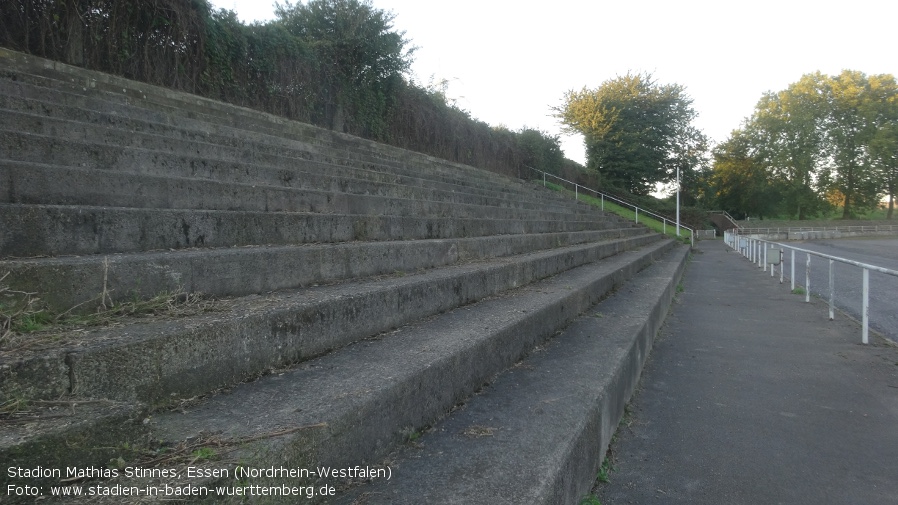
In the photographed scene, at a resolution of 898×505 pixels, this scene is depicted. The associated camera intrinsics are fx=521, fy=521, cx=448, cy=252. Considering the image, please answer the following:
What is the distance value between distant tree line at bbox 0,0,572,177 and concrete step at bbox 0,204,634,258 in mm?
4420

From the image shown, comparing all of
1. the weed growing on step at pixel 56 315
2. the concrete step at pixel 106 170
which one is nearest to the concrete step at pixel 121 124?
the concrete step at pixel 106 170

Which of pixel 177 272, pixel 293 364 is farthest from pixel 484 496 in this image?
pixel 177 272

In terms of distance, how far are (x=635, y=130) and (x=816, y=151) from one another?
24.8 m

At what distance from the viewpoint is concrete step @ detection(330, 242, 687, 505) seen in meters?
1.86

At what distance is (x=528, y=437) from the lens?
2.32 meters

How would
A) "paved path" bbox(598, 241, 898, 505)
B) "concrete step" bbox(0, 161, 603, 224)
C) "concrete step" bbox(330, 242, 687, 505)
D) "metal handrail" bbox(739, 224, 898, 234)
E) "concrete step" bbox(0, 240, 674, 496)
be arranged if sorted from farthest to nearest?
"metal handrail" bbox(739, 224, 898, 234)
"paved path" bbox(598, 241, 898, 505)
"concrete step" bbox(0, 161, 603, 224)
"concrete step" bbox(330, 242, 687, 505)
"concrete step" bbox(0, 240, 674, 496)

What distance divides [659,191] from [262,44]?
38.0 meters

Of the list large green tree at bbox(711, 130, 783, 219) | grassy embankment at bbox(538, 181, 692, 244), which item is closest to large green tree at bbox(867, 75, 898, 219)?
large green tree at bbox(711, 130, 783, 219)

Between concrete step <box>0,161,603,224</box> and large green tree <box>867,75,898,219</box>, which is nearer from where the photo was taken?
concrete step <box>0,161,603,224</box>

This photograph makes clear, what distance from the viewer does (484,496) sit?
1.82 metres

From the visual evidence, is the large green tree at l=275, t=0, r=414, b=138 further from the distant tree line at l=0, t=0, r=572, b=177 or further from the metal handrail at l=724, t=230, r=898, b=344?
the metal handrail at l=724, t=230, r=898, b=344

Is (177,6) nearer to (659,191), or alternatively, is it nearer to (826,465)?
(826,465)

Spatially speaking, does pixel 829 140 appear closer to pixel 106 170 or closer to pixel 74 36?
pixel 74 36

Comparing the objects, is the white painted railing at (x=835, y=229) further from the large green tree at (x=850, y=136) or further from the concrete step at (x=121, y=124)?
the concrete step at (x=121, y=124)
